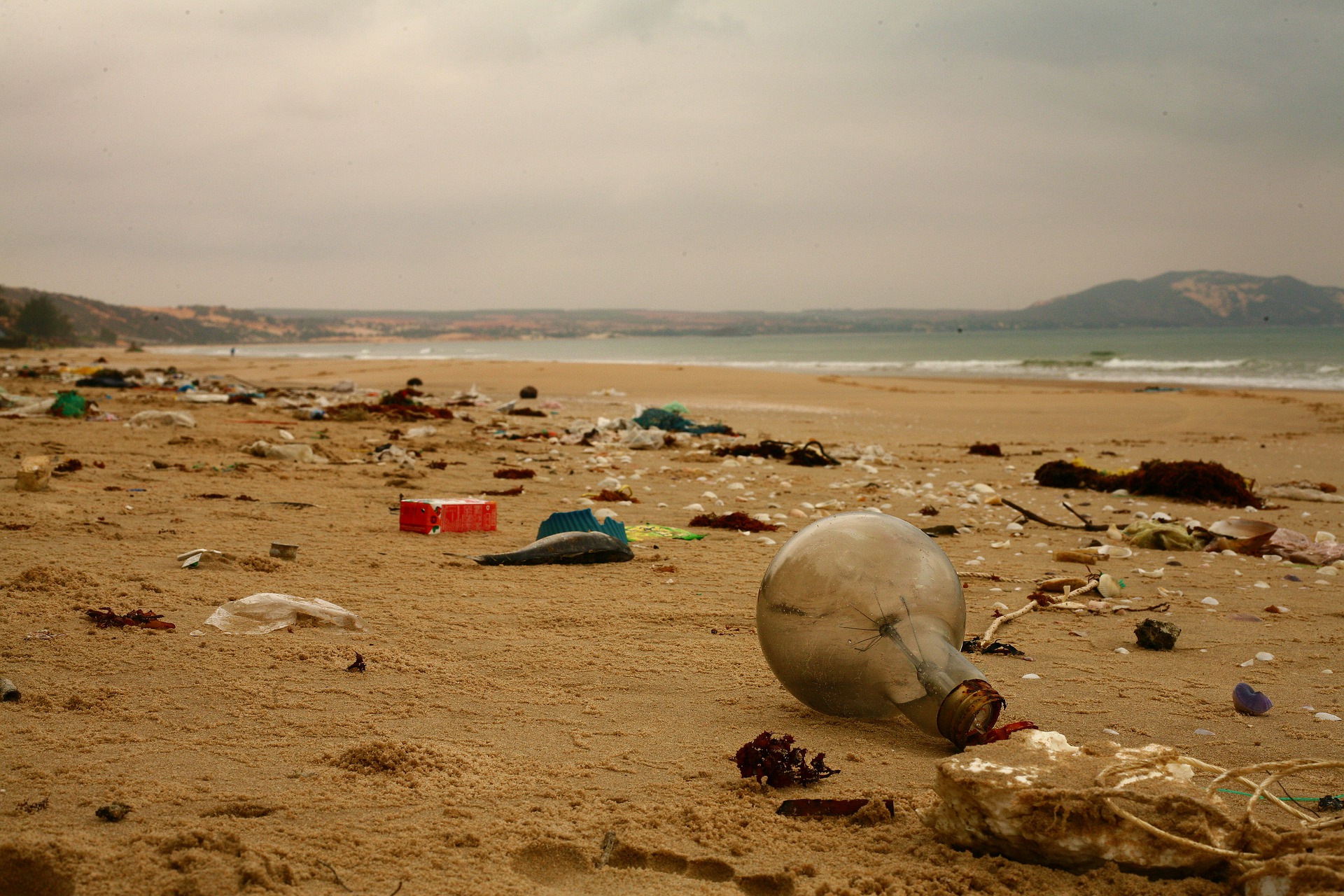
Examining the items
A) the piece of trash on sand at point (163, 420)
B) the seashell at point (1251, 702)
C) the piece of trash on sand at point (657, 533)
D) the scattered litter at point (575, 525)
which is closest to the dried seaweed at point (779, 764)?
the seashell at point (1251, 702)

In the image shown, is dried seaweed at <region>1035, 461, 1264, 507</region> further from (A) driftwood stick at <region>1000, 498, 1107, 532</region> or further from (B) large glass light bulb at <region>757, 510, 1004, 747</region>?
(B) large glass light bulb at <region>757, 510, 1004, 747</region>

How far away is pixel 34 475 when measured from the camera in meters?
6.46

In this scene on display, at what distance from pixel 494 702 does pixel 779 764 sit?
3.75ft

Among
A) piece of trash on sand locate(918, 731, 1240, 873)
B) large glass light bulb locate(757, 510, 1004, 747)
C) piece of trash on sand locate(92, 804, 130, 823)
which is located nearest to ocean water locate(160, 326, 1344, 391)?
large glass light bulb locate(757, 510, 1004, 747)

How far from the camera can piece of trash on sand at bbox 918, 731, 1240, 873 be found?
197 centimetres

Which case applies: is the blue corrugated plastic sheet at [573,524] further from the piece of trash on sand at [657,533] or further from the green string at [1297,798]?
the green string at [1297,798]

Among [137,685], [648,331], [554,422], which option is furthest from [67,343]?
[648,331]

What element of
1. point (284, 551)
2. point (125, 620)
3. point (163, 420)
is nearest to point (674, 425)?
point (163, 420)

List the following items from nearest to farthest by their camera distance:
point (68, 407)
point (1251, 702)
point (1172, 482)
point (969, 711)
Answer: point (969, 711) < point (1251, 702) < point (1172, 482) < point (68, 407)

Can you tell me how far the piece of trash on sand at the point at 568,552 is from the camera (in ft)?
17.7

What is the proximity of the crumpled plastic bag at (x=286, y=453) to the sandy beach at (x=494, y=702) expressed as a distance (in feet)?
5.09

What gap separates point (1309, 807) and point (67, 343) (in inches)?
2433

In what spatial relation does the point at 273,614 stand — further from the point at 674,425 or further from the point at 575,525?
the point at 674,425

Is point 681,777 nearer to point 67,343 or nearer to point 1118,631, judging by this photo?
point 1118,631
